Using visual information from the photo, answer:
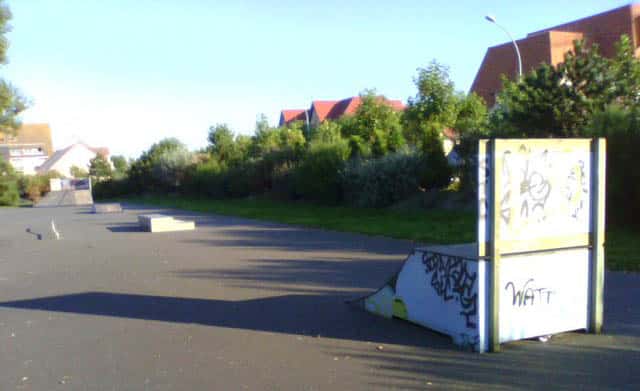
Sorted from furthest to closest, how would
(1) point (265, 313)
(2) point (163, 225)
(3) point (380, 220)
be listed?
(2) point (163, 225) < (3) point (380, 220) < (1) point (265, 313)

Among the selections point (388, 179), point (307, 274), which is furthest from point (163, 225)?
point (307, 274)

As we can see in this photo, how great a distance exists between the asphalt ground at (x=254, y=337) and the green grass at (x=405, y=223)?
228cm

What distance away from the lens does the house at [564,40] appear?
38562mm

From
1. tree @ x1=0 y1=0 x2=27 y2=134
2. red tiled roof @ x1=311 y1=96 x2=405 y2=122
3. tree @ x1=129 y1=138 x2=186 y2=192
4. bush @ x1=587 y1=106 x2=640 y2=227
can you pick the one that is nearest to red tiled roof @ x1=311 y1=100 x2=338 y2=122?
red tiled roof @ x1=311 y1=96 x2=405 y2=122

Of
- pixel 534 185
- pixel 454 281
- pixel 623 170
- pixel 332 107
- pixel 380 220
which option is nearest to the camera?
pixel 534 185

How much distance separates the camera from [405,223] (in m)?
18.4

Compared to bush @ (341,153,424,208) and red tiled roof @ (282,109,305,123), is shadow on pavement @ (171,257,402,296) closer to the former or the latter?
bush @ (341,153,424,208)

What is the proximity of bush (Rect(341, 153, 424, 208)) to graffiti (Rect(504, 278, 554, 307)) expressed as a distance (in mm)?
17629

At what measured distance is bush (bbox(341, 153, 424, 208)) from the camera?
23.8 m

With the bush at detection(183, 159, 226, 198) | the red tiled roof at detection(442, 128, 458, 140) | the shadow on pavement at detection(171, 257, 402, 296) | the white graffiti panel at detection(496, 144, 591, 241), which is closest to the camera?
the white graffiti panel at detection(496, 144, 591, 241)

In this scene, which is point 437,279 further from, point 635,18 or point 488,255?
point 635,18

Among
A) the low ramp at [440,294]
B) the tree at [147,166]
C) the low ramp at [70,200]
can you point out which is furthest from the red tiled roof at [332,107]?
the low ramp at [440,294]

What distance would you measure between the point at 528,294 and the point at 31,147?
416 ft

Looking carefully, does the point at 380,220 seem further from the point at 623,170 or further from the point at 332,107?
the point at 332,107
